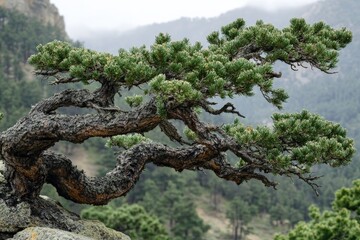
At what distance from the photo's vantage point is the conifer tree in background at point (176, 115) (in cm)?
529

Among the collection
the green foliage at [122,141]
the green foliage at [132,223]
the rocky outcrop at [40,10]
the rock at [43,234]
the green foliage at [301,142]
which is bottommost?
the rock at [43,234]

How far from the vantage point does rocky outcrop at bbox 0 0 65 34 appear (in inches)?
3810

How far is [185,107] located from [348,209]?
10.3 meters

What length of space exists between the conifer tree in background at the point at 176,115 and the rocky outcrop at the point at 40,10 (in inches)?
3729

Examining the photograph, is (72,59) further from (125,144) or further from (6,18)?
(6,18)

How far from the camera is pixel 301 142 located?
19.7 ft

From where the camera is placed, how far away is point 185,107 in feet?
18.3

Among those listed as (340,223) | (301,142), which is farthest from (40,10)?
(301,142)

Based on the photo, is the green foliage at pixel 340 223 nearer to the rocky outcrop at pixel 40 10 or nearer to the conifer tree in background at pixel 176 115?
the conifer tree in background at pixel 176 115

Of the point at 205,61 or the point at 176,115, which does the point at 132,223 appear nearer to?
the point at 176,115

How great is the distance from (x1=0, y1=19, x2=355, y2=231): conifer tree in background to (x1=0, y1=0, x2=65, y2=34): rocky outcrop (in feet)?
311

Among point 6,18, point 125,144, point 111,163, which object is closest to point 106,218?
point 125,144

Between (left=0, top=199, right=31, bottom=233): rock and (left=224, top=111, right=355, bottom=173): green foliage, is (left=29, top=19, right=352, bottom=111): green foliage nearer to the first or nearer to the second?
(left=224, top=111, right=355, bottom=173): green foliage

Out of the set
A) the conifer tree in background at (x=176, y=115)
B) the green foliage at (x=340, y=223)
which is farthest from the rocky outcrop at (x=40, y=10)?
the conifer tree in background at (x=176, y=115)
